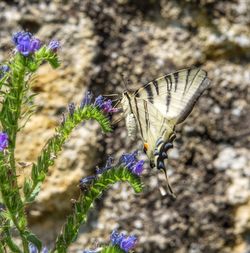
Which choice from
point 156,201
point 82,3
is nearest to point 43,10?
point 82,3

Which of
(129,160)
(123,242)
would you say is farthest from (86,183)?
(123,242)

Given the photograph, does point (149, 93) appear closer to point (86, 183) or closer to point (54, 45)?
point (86, 183)

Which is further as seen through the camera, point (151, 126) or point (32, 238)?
point (151, 126)

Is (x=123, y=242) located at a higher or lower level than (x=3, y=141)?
lower

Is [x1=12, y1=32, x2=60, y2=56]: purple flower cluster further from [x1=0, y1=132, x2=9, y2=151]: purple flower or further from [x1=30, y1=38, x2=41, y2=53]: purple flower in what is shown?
[x1=0, y1=132, x2=9, y2=151]: purple flower

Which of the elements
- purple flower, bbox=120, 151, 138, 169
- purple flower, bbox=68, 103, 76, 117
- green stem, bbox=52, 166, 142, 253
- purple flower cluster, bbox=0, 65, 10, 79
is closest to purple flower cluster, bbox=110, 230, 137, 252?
green stem, bbox=52, 166, 142, 253

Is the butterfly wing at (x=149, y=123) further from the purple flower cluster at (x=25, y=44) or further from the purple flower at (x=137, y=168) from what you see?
the purple flower cluster at (x=25, y=44)

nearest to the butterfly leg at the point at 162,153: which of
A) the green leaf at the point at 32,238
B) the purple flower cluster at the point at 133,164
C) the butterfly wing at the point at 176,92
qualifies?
the butterfly wing at the point at 176,92
